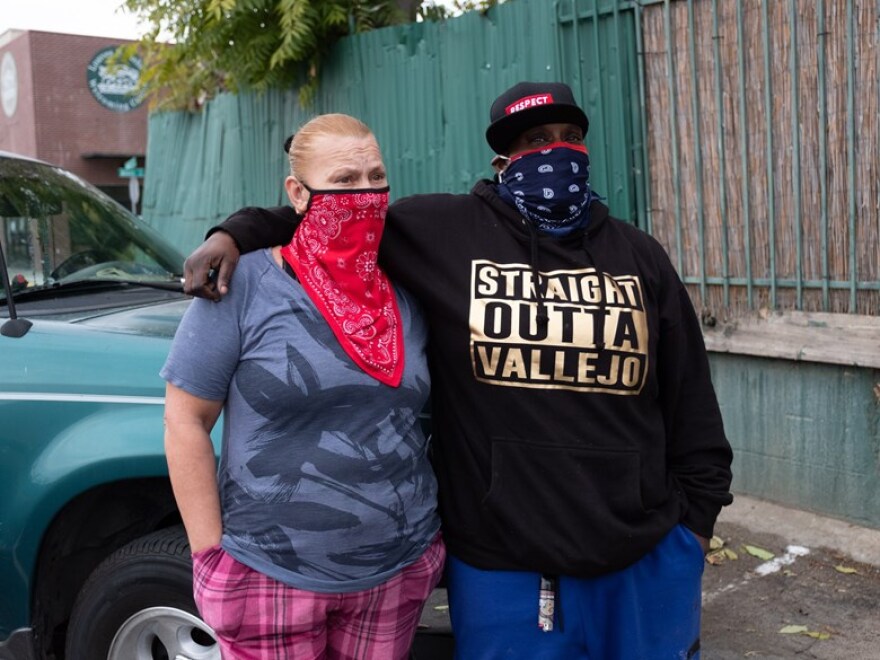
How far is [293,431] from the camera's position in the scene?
7.02ft

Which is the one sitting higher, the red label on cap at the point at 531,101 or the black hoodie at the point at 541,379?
the red label on cap at the point at 531,101

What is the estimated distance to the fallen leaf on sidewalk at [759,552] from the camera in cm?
477

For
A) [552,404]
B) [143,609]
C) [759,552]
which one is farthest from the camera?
[759,552]

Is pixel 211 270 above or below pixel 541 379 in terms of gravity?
above

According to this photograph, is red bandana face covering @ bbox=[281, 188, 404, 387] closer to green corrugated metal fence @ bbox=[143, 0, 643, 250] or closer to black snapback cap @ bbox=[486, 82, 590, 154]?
black snapback cap @ bbox=[486, 82, 590, 154]

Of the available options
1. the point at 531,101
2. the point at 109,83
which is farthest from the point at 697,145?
the point at 109,83

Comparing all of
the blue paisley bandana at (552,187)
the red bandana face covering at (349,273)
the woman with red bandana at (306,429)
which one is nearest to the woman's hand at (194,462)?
the woman with red bandana at (306,429)

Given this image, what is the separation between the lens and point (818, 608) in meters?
4.27

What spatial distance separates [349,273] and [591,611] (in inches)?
38.2

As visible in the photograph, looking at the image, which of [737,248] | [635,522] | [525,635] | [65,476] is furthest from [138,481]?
[737,248]

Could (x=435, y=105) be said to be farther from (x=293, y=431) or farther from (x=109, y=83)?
(x=109, y=83)

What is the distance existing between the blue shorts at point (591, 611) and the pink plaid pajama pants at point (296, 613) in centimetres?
16

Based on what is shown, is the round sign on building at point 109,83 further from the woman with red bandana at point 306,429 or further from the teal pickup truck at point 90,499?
the woman with red bandana at point 306,429

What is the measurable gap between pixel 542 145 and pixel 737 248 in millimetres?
3081
